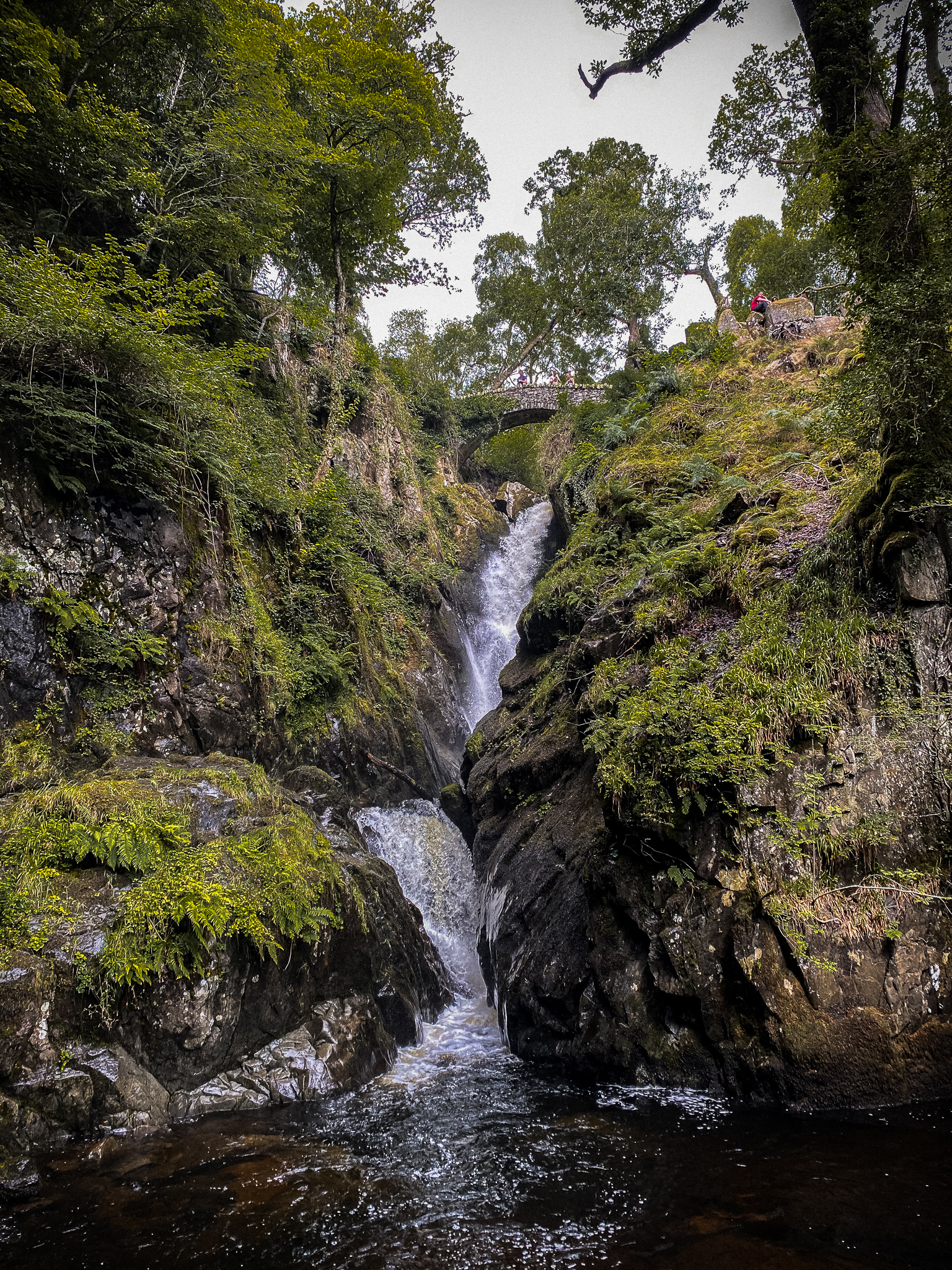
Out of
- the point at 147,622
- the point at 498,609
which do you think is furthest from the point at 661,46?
the point at 498,609

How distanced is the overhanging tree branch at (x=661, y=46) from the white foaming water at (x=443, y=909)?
11.5 m

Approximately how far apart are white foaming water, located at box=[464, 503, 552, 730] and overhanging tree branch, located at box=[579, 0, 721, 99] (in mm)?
12292

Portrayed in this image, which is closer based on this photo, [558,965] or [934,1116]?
[934,1116]

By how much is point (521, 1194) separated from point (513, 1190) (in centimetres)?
8

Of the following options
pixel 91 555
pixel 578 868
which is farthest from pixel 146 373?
pixel 578 868

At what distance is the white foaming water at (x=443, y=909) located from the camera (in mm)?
6848

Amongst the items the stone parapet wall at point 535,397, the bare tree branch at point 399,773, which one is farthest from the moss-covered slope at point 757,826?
the stone parapet wall at point 535,397

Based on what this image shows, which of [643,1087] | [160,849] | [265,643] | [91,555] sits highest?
[91,555]

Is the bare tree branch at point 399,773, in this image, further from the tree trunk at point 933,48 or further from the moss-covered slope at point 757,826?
the tree trunk at point 933,48

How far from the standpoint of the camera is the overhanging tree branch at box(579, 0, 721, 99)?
6.45 meters

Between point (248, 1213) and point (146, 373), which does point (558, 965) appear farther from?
point (146, 373)

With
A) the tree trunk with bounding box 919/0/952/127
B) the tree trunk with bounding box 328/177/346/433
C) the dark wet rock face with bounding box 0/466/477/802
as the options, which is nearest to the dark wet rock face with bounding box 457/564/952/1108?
the tree trunk with bounding box 919/0/952/127

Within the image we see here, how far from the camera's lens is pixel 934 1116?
3787 mm

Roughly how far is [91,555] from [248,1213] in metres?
6.90
